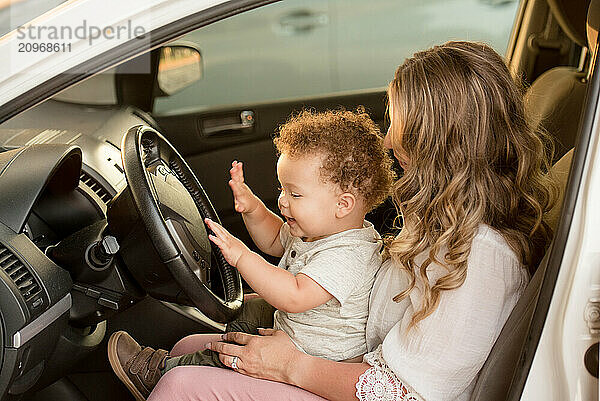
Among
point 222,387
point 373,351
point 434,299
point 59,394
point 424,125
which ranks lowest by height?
point 59,394

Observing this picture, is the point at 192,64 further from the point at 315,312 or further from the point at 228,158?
the point at 315,312

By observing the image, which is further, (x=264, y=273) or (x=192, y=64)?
(x=192, y=64)

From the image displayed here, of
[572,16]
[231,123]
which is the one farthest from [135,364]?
[572,16]

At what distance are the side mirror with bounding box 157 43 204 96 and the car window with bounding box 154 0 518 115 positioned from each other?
2 centimetres

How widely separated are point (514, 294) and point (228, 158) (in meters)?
1.53

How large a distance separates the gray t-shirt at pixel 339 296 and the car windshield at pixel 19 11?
2.20 ft

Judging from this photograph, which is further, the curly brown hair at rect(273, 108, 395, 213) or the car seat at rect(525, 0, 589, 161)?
the car seat at rect(525, 0, 589, 161)

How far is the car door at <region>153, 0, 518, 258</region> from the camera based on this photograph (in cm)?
251

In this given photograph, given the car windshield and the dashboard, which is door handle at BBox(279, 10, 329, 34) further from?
the car windshield

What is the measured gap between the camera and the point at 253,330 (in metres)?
1.82

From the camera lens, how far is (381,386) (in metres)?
1.28

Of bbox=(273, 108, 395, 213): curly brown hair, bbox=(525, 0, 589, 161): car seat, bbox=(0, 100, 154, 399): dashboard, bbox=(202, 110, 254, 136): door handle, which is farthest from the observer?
bbox=(202, 110, 254, 136): door handle

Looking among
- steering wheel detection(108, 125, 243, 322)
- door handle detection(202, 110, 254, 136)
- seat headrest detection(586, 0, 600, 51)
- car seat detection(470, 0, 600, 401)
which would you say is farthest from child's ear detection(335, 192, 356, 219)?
door handle detection(202, 110, 254, 136)

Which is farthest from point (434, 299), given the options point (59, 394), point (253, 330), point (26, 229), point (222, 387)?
point (59, 394)
